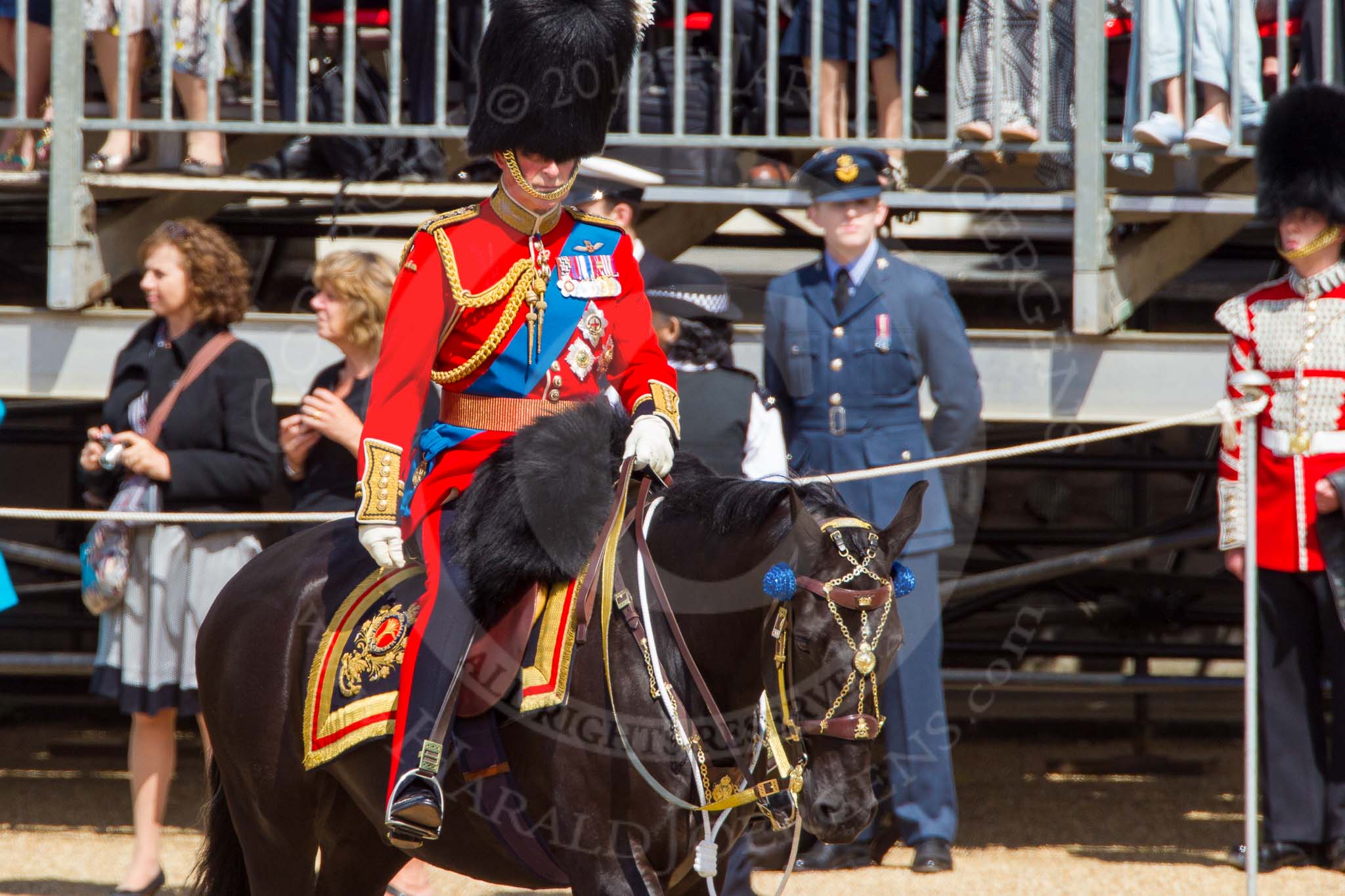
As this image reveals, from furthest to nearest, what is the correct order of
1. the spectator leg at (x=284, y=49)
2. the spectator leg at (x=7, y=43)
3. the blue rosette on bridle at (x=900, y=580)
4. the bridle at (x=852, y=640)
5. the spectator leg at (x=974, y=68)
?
the spectator leg at (x=7, y=43) < the spectator leg at (x=284, y=49) < the spectator leg at (x=974, y=68) < the blue rosette on bridle at (x=900, y=580) < the bridle at (x=852, y=640)

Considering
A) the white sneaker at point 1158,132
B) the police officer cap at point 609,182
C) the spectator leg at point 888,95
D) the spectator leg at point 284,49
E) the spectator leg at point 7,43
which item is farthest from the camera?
the spectator leg at point 7,43

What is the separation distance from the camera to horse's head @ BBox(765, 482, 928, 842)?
102 inches

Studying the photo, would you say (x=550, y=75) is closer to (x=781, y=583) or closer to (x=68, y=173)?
(x=781, y=583)

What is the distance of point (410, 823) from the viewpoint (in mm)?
3008

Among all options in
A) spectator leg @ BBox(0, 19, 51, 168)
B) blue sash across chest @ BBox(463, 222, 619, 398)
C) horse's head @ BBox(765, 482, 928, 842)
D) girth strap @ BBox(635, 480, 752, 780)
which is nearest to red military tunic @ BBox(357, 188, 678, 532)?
blue sash across chest @ BBox(463, 222, 619, 398)

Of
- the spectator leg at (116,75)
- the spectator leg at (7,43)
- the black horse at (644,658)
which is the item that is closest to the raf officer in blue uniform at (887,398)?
the black horse at (644,658)

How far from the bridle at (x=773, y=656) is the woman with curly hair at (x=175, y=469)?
7.02ft

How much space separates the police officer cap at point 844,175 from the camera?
465cm

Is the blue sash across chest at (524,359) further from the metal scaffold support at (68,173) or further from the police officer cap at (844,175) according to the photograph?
the metal scaffold support at (68,173)

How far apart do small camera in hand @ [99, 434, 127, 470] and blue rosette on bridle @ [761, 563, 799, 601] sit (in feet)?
8.76

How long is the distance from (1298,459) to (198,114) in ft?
12.0

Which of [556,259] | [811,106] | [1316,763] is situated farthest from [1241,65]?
[556,259]

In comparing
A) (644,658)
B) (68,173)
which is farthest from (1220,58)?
(68,173)

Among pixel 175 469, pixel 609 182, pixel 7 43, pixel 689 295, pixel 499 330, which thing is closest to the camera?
pixel 499 330
